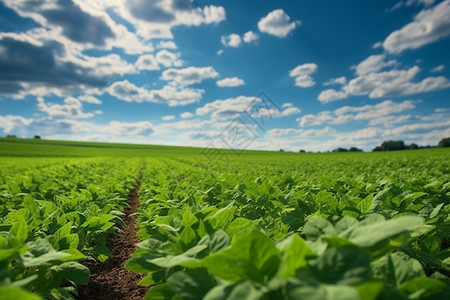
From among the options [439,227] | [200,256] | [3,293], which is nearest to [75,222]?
[200,256]

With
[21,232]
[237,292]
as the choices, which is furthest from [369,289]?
[21,232]

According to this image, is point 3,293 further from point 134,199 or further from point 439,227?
point 134,199

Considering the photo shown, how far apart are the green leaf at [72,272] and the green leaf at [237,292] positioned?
45.4 inches

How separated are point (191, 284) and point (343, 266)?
0.65 m

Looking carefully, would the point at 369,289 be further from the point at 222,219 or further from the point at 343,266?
the point at 222,219

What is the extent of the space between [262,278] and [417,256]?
131 centimetres

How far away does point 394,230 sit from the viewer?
3.57ft

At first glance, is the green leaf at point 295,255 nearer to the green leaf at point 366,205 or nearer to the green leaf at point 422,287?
the green leaf at point 422,287

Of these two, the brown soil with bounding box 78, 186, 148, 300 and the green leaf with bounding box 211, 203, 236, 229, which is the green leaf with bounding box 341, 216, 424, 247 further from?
the brown soil with bounding box 78, 186, 148, 300

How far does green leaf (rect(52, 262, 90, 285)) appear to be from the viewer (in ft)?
5.82

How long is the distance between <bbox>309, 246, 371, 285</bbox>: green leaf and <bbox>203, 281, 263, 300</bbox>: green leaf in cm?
27

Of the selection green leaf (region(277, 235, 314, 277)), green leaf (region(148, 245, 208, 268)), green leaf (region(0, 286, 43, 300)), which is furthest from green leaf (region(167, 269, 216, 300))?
green leaf (region(0, 286, 43, 300))

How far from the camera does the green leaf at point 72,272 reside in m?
1.77

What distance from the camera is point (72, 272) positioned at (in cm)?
180
